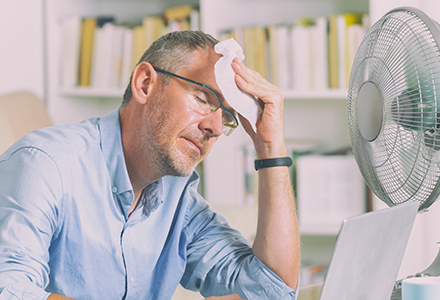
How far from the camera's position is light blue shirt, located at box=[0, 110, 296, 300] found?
0.77 metres

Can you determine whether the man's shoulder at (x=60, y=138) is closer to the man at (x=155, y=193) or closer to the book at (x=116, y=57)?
the man at (x=155, y=193)

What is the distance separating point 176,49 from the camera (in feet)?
3.21

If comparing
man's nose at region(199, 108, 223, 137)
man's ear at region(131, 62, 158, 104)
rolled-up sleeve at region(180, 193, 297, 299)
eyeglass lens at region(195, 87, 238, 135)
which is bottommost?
rolled-up sleeve at region(180, 193, 297, 299)

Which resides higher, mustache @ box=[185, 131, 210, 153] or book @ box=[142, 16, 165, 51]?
book @ box=[142, 16, 165, 51]

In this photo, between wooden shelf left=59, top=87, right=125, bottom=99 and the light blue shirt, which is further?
wooden shelf left=59, top=87, right=125, bottom=99

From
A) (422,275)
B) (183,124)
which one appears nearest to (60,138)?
(183,124)

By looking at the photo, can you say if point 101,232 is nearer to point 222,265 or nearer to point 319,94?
point 222,265

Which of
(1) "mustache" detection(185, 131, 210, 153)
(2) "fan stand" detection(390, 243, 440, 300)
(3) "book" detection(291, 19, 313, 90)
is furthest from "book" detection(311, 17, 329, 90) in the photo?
(2) "fan stand" detection(390, 243, 440, 300)

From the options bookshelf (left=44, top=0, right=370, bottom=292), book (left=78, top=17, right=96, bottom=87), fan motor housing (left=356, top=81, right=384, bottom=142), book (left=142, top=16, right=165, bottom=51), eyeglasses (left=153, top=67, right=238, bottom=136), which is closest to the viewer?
fan motor housing (left=356, top=81, right=384, bottom=142)

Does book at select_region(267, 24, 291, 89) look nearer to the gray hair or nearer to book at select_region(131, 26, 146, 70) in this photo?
book at select_region(131, 26, 146, 70)

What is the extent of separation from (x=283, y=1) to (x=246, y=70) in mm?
1528

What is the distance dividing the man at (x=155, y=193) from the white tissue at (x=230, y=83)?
0.05 feet

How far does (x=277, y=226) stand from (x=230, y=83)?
309 millimetres

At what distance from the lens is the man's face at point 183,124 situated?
36.7 inches
